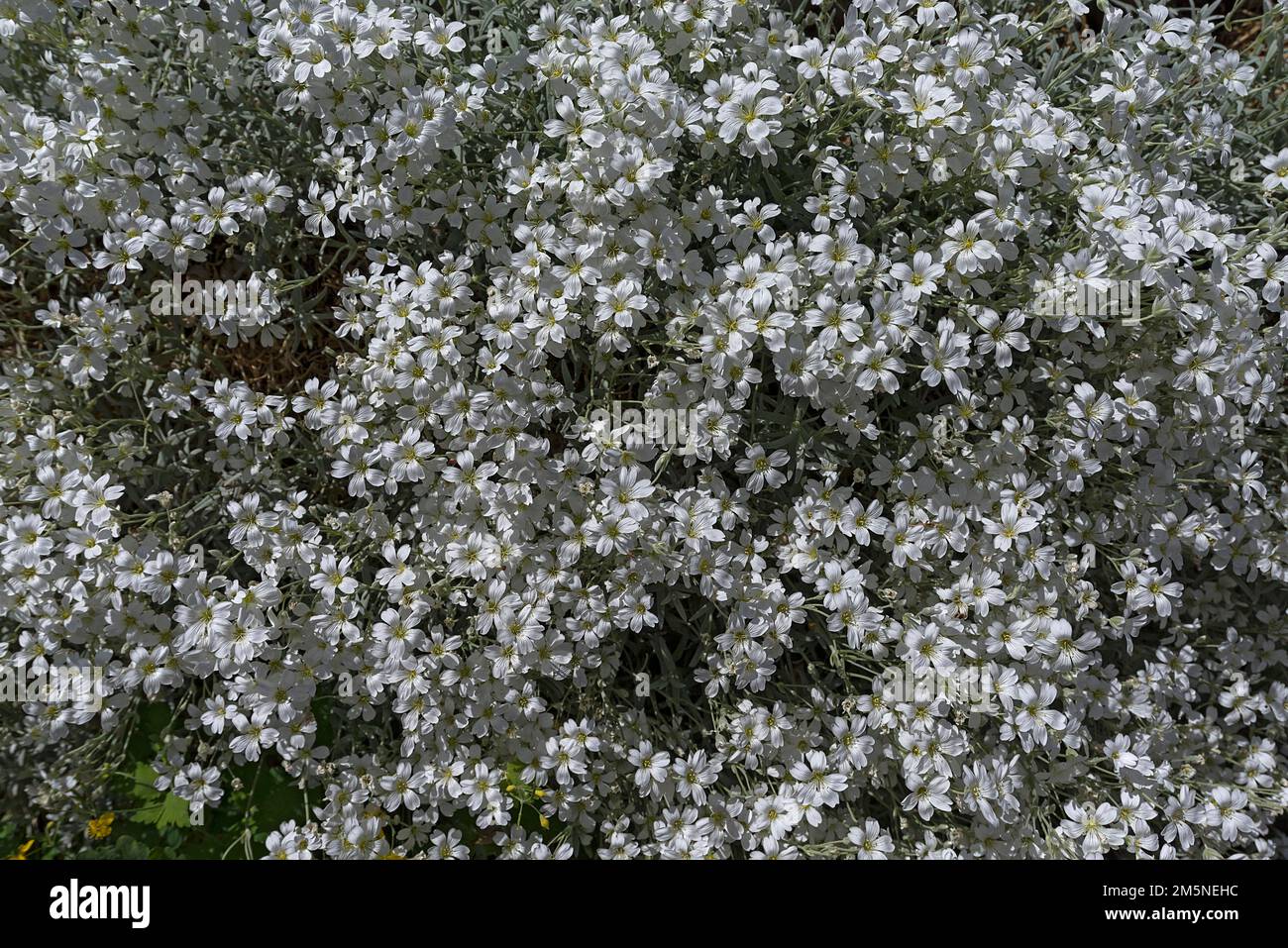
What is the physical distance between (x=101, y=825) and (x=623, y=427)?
2508mm

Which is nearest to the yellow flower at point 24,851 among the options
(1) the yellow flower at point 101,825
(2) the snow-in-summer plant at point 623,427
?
(2) the snow-in-summer plant at point 623,427

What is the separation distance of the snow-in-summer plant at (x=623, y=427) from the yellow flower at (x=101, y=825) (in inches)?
3.4

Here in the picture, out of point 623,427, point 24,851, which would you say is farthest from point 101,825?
point 623,427

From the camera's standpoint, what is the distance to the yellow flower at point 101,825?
333 centimetres

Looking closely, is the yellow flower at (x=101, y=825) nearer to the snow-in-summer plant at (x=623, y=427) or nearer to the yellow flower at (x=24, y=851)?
the snow-in-summer plant at (x=623, y=427)

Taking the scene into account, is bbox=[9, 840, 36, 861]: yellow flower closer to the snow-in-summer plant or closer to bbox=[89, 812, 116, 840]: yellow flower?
the snow-in-summer plant

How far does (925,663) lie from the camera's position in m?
3.22

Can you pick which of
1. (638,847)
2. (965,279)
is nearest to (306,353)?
(638,847)

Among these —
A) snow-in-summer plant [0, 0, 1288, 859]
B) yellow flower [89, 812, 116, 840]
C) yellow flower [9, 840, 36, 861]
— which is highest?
snow-in-summer plant [0, 0, 1288, 859]

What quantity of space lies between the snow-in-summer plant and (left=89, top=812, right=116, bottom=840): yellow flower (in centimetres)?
9

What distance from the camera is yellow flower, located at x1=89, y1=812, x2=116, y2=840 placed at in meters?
3.33

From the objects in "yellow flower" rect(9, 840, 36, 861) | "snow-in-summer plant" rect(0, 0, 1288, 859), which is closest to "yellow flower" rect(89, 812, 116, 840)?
"snow-in-summer plant" rect(0, 0, 1288, 859)

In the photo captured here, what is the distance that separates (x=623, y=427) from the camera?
10.6 ft
